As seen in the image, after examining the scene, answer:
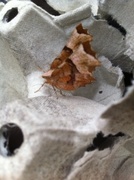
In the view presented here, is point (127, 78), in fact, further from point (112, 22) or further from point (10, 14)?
point (10, 14)

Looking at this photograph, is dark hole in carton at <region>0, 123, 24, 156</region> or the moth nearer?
dark hole in carton at <region>0, 123, 24, 156</region>

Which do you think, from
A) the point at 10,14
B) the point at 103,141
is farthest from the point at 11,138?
the point at 10,14

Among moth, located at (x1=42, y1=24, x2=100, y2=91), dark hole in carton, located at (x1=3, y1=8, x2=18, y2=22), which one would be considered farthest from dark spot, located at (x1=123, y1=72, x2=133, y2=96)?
dark hole in carton, located at (x1=3, y1=8, x2=18, y2=22)

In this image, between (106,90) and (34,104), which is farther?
(106,90)

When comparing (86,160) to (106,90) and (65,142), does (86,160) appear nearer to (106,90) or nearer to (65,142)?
(65,142)

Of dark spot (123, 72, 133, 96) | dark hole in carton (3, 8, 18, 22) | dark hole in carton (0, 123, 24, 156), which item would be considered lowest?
dark spot (123, 72, 133, 96)

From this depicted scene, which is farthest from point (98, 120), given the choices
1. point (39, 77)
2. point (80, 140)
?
point (39, 77)

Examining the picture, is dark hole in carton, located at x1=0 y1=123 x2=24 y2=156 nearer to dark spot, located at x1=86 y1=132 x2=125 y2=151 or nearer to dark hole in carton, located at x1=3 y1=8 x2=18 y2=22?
dark spot, located at x1=86 y1=132 x2=125 y2=151
